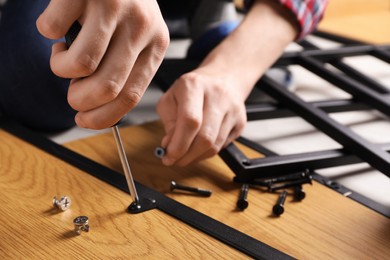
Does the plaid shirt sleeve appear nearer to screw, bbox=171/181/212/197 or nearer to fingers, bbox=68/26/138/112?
screw, bbox=171/181/212/197

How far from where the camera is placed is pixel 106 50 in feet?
1.55

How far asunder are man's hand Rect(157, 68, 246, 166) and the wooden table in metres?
0.05

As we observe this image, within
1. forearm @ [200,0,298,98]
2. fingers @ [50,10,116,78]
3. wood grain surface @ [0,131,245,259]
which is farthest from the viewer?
forearm @ [200,0,298,98]

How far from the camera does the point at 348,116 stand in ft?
3.33

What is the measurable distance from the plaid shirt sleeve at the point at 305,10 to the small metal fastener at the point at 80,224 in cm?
53

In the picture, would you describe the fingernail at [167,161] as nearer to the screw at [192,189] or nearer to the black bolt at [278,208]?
the screw at [192,189]

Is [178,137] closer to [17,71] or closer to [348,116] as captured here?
[17,71]

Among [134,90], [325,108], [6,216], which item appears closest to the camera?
[134,90]

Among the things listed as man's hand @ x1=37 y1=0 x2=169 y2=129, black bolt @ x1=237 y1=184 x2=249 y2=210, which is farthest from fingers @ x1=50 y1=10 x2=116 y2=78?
black bolt @ x1=237 y1=184 x2=249 y2=210

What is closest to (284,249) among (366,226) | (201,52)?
(366,226)

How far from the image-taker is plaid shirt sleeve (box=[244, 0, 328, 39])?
3.01ft

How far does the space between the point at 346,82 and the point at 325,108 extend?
73 mm

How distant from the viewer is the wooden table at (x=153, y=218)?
565 millimetres

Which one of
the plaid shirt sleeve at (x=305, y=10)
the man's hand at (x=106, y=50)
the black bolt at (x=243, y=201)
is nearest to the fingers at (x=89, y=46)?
the man's hand at (x=106, y=50)
